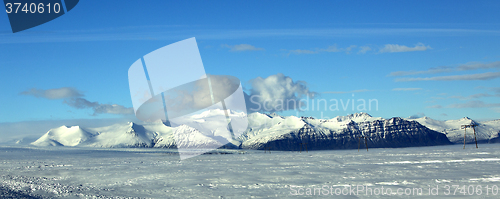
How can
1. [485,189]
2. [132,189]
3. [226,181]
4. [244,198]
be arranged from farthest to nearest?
[226,181], [132,189], [485,189], [244,198]

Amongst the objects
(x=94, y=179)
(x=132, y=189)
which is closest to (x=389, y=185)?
(x=132, y=189)

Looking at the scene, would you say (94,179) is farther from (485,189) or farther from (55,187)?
(485,189)

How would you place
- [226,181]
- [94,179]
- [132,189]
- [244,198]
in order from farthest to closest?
[94,179]
[226,181]
[132,189]
[244,198]

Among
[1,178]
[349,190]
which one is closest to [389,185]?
[349,190]

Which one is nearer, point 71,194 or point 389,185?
point 71,194

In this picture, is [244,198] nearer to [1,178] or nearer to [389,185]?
[389,185]

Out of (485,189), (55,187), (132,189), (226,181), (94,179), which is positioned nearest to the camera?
(485,189)

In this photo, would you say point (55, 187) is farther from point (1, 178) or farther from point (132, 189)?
point (1, 178)

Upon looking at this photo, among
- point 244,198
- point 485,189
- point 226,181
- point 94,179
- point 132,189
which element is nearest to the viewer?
point 244,198

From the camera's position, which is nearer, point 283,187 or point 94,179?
point 283,187
